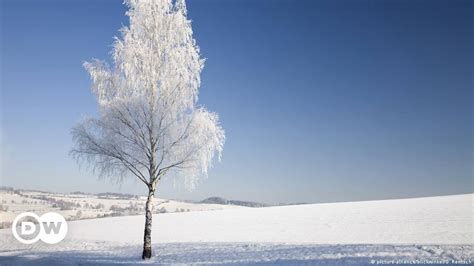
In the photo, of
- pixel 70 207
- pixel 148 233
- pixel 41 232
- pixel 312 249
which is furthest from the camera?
pixel 70 207

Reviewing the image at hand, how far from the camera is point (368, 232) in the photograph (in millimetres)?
38719

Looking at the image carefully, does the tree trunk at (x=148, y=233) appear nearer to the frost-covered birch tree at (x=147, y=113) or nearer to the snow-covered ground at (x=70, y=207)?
the frost-covered birch tree at (x=147, y=113)

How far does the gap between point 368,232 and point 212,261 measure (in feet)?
72.7

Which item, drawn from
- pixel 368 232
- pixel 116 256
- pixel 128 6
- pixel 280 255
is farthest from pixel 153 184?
pixel 368 232

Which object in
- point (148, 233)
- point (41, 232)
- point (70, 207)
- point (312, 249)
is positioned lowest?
point (312, 249)

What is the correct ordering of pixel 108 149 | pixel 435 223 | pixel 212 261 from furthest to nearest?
pixel 435 223 → pixel 108 149 → pixel 212 261

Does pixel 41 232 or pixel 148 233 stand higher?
pixel 148 233

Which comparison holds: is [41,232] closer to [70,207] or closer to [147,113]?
[147,113]

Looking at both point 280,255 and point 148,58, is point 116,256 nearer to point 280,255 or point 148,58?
point 280,255

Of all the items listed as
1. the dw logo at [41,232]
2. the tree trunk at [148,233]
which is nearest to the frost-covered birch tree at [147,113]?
the tree trunk at [148,233]

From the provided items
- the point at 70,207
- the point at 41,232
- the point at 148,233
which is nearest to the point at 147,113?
the point at 148,233

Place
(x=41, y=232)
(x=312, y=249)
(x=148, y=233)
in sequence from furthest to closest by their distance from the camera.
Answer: (x=41, y=232), (x=148, y=233), (x=312, y=249)

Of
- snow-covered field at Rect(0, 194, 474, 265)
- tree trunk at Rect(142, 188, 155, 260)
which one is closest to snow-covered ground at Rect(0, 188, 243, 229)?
snow-covered field at Rect(0, 194, 474, 265)

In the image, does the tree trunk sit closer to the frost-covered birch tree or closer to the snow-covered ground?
the frost-covered birch tree
